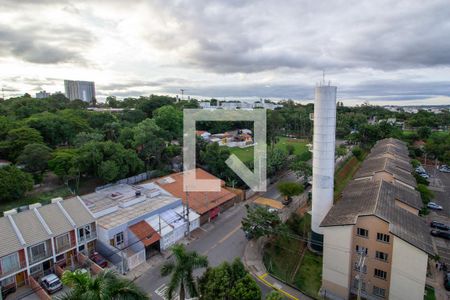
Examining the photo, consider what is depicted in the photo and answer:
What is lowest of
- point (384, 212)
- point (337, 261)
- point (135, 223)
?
point (337, 261)

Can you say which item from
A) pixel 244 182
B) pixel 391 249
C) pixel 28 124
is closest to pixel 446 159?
pixel 244 182

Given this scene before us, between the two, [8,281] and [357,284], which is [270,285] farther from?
[8,281]

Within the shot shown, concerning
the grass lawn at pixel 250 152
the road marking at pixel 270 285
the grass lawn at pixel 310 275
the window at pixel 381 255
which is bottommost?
the grass lawn at pixel 310 275

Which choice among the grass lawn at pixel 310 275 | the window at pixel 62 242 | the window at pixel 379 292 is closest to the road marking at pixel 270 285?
the grass lawn at pixel 310 275

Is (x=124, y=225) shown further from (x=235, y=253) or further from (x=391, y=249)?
(x=391, y=249)

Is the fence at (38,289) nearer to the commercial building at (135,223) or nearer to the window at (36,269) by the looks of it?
the window at (36,269)

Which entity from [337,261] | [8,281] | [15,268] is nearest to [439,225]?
[337,261]
